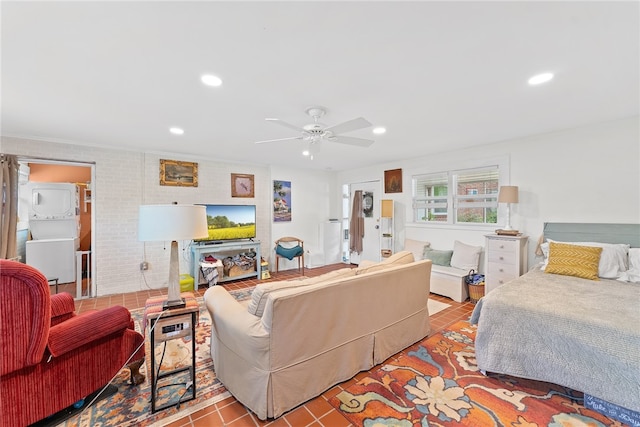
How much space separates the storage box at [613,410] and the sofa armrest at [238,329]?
87.2 inches

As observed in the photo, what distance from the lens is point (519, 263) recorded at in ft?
10.7

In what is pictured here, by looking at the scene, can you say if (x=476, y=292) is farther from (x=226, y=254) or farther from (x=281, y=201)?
(x=226, y=254)

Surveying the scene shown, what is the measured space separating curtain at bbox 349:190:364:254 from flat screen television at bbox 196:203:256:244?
7.71 ft

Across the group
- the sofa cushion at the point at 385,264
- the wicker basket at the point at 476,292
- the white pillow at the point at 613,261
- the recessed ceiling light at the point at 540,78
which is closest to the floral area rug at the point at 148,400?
the sofa cushion at the point at 385,264

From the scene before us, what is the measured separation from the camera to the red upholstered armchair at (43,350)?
4.20 ft

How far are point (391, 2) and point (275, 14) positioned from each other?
1.92 ft

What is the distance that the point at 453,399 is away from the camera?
1.83 metres

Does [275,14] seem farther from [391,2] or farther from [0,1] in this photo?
[0,1]

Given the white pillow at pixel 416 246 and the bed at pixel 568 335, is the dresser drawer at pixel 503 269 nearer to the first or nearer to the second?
the bed at pixel 568 335

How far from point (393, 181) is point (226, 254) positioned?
147 inches

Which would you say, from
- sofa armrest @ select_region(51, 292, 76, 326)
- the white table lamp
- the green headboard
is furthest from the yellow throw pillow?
sofa armrest @ select_region(51, 292, 76, 326)

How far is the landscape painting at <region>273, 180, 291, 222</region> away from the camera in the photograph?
18.8 ft

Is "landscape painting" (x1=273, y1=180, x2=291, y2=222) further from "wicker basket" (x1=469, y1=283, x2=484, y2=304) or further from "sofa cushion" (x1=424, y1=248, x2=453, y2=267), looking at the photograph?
"wicker basket" (x1=469, y1=283, x2=484, y2=304)

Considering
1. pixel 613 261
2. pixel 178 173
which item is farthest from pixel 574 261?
pixel 178 173
